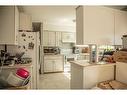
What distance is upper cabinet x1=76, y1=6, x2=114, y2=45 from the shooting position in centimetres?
247

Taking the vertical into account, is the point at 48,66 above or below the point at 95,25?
below

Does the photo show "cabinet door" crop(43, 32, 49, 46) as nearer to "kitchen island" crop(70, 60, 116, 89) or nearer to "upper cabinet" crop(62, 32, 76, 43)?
"upper cabinet" crop(62, 32, 76, 43)

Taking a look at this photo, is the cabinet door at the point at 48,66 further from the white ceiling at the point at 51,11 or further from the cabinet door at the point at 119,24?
the cabinet door at the point at 119,24

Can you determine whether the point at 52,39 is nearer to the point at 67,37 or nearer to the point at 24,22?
the point at 67,37

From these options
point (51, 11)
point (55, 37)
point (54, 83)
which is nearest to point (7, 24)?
point (51, 11)

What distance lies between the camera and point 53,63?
228 inches

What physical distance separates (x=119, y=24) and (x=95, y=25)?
663 mm

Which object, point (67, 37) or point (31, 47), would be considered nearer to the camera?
point (31, 47)

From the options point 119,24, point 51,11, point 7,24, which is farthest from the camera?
point 51,11

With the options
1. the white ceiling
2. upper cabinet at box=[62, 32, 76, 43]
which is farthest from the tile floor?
the white ceiling

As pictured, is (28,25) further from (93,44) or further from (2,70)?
(93,44)

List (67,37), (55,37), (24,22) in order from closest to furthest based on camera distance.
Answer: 1. (24,22)
2. (55,37)
3. (67,37)

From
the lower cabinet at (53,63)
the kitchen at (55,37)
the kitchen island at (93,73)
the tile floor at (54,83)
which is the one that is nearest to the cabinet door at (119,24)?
the kitchen at (55,37)
